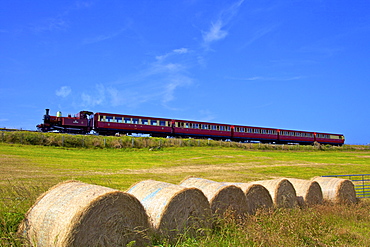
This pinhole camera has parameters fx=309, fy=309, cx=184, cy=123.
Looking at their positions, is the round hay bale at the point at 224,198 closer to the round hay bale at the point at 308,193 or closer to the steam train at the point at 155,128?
the round hay bale at the point at 308,193

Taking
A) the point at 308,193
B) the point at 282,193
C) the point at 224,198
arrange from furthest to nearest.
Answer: the point at 308,193 < the point at 282,193 < the point at 224,198

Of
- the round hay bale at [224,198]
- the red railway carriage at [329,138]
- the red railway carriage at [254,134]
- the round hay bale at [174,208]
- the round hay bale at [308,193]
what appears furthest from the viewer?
the red railway carriage at [329,138]

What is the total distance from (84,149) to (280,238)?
25150mm

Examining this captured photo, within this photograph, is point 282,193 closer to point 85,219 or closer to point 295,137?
point 85,219

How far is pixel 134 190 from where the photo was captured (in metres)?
6.79

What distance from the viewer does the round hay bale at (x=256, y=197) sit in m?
8.02

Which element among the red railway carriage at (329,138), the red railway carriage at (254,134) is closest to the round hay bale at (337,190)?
the red railway carriage at (254,134)

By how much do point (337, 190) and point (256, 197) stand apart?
4.05 metres

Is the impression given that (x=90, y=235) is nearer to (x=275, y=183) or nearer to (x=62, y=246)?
(x=62, y=246)

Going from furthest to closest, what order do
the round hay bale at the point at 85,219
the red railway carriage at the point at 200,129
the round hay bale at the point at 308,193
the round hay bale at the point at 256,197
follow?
1. the red railway carriage at the point at 200,129
2. the round hay bale at the point at 308,193
3. the round hay bale at the point at 256,197
4. the round hay bale at the point at 85,219

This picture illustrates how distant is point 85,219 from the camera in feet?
15.1

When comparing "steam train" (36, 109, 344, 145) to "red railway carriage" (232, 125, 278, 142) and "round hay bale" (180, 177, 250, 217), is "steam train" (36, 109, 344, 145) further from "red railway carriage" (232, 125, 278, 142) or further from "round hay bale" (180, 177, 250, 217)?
"round hay bale" (180, 177, 250, 217)

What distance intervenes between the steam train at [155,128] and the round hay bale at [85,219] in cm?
3397

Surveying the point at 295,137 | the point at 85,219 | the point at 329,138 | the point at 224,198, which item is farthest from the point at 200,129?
the point at 85,219
